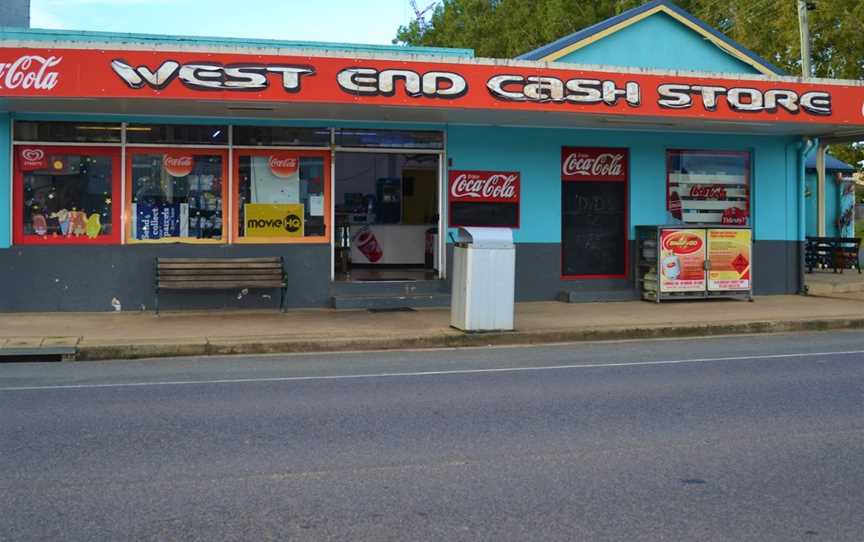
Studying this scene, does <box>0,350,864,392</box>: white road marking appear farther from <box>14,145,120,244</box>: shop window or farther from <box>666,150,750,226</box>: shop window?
<box>666,150,750,226</box>: shop window

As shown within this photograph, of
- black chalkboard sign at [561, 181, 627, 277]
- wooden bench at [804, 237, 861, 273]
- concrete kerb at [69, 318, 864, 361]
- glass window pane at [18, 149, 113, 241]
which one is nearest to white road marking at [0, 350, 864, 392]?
concrete kerb at [69, 318, 864, 361]

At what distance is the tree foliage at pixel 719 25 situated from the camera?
1086 inches

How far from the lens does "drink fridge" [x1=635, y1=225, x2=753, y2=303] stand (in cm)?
1678

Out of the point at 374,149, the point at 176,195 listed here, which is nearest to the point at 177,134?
the point at 176,195

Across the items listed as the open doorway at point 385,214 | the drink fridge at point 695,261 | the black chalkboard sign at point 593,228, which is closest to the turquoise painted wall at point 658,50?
the black chalkboard sign at point 593,228

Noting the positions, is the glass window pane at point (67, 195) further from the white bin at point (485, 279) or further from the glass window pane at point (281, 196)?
the white bin at point (485, 279)

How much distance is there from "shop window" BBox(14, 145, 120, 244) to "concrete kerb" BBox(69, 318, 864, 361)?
13.1ft

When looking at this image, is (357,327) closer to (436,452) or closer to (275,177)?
(275,177)

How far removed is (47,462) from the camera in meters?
6.32

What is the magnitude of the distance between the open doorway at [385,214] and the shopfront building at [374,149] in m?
→ 0.47

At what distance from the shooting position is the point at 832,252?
23.0 m

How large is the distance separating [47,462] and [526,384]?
4753 millimetres

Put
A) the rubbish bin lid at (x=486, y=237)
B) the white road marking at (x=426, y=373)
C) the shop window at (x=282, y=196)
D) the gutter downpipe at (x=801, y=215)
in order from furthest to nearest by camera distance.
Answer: the gutter downpipe at (x=801, y=215), the shop window at (x=282, y=196), the rubbish bin lid at (x=486, y=237), the white road marking at (x=426, y=373)

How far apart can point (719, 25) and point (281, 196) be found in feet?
79.2
